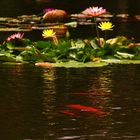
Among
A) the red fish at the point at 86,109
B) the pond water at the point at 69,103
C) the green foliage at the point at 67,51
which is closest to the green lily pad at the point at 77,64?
the pond water at the point at 69,103

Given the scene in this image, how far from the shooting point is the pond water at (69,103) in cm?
425

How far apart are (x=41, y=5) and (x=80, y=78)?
1466 cm

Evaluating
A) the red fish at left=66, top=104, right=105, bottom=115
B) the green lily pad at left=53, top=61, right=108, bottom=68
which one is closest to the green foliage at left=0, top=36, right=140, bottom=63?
the green lily pad at left=53, top=61, right=108, bottom=68

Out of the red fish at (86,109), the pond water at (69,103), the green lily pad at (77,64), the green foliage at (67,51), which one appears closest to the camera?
the pond water at (69,103)

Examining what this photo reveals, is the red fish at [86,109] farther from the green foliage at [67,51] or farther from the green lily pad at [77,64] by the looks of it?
the green foliage at [67,51]

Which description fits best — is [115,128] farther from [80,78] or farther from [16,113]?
[80,78]

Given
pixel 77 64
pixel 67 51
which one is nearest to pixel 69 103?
pixel 77 64

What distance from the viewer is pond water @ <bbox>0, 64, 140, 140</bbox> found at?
4.25 meters

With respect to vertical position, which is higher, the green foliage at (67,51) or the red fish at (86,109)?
the green foliage at (67,51)

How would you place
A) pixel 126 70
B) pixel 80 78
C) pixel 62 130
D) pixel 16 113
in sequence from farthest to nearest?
1. pixel 126 70
2. pixel 80 78
3. pixel 16 113
4. pixel 62 130

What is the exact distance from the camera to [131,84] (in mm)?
6125

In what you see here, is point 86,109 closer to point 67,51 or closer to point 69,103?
point 69,103

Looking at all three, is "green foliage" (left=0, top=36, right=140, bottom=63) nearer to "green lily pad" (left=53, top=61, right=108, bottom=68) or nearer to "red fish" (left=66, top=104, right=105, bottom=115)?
"green lily pad" (left=53, top=61, right=108, bottom=68)

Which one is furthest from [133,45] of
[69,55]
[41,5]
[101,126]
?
[41,5]
